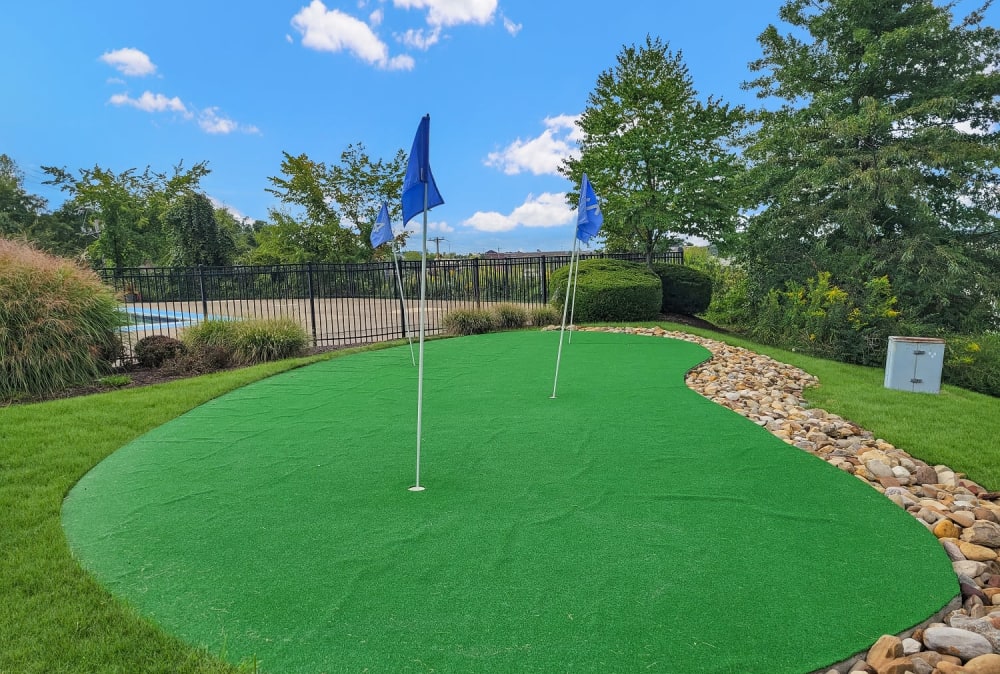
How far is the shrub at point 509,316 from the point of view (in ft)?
38.2

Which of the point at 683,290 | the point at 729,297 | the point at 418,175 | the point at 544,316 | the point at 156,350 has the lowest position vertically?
the point at 156,350

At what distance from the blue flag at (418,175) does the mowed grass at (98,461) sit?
2254 mm

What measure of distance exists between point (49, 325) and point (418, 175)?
6.28 metres

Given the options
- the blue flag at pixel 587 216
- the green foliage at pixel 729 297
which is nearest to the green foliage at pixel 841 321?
the green foliage at pixel 729 297

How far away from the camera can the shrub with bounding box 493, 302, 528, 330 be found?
1165 centimetres

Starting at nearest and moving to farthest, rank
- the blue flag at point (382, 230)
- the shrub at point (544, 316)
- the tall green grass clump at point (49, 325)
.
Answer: the tall green grass clump at point (49, 325) < the blue flag at point (382, 230) < the shrub at point (544, 316)

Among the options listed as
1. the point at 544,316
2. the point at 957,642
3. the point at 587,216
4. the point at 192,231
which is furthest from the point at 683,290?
the point at 192,231

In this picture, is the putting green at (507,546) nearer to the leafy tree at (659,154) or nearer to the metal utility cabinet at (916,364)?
the metal utility cabinet at (916,364)

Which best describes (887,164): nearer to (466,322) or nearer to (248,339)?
(466,322)

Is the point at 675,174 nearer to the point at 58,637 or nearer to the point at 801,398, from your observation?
the point at 801,398

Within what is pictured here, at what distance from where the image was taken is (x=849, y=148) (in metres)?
10.5

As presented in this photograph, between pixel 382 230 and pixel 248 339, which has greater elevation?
pixel 382 230

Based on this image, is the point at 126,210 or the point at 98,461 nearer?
the point at 98,461

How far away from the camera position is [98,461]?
3.98m
